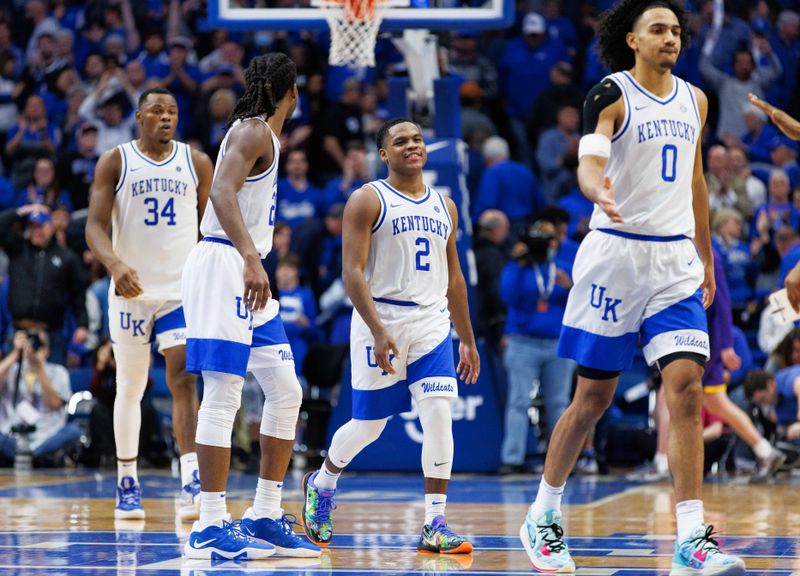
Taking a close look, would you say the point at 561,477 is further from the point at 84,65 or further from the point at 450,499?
the point at 84,65

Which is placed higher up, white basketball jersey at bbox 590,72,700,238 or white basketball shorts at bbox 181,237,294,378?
white basketball jersey at bbox 590,72,700,238

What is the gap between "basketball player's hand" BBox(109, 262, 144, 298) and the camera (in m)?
8.30

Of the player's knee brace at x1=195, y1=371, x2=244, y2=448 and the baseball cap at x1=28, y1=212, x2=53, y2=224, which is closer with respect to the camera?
the player's knee brace at x1=195, y1=371, x2=244, y2=448

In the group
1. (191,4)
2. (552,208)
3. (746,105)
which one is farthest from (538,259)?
(191,4)

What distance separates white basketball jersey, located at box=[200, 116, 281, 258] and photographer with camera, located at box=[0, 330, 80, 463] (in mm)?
7545

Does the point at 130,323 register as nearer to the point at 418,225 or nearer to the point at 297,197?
the point at 418,225

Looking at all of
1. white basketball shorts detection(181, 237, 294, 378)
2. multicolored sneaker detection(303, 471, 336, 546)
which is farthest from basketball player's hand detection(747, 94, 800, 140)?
multicolored sneaker detection(303, 471, 336, 546)

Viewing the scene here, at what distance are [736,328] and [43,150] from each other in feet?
29.2

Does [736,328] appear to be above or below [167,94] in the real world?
below

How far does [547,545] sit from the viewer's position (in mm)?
6395

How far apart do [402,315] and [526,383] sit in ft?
19.0

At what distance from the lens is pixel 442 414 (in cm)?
720

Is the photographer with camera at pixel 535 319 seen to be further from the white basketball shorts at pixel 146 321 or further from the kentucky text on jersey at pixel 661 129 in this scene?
the kentucky text on jersey at pixel 661 129

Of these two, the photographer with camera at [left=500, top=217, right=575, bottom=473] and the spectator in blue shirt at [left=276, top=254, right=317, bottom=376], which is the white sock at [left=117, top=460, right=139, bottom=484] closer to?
the photographer with camera at [left=500, top=217, right=575, bottom=473]
